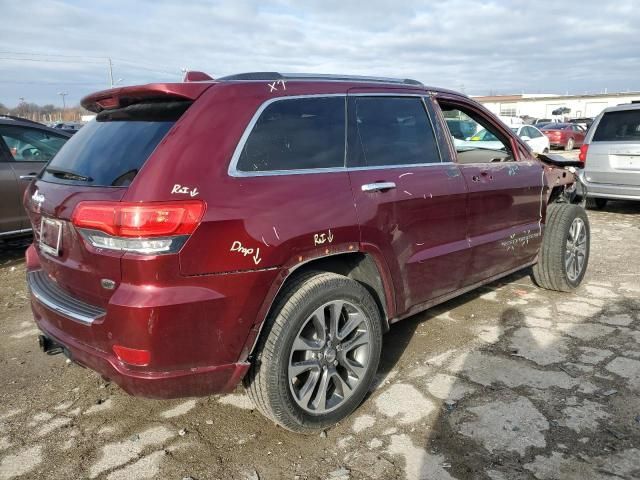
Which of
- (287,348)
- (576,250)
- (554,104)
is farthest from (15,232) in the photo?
(554,104)

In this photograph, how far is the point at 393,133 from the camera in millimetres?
3396

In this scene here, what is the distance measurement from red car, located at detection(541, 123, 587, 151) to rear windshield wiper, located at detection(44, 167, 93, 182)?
26.2m

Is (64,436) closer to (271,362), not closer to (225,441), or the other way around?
(225,441)

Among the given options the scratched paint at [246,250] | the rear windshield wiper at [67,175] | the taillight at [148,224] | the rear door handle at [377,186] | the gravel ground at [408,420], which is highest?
the rear windshield wiper at [67,175]

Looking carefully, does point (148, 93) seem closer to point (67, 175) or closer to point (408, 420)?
point (67, 175)

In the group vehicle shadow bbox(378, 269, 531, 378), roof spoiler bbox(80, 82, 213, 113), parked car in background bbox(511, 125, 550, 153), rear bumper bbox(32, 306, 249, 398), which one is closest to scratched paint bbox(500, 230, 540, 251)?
vehicle shadow bbox(378, 269, 531, 378)

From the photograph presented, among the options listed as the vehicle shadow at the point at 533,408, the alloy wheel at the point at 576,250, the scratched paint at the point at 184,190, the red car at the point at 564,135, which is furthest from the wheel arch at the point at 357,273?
the red car at the point at 564,135

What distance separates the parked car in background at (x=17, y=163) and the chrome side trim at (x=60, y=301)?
3.09 metres

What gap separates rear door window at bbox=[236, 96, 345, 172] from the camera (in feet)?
8.64

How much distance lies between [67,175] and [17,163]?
3.84 meters

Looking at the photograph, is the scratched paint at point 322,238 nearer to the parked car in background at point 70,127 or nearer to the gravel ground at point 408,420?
the gravel ground at point 408,420

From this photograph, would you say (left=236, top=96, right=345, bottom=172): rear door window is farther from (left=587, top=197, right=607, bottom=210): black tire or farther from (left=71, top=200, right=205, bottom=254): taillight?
(left=587, top=197, right=607, bottom=210): black tire

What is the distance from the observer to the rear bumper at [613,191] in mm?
8406

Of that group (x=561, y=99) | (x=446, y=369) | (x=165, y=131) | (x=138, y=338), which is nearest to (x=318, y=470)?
(x=138, y=338)
